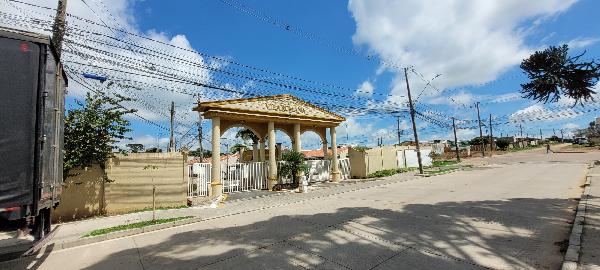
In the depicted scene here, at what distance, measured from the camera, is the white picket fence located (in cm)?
1653

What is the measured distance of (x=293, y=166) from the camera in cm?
1955

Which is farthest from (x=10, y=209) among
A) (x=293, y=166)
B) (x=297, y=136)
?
(x=297, y=136)

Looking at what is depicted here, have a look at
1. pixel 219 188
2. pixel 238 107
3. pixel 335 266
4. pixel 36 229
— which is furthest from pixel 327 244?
pixel 238 107

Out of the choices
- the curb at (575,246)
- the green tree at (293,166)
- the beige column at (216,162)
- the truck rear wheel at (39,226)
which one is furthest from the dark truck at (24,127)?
the green tree at (293,166)

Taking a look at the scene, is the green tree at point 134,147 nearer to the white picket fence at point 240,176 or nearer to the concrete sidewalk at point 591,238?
the white picket fence at point 240,176

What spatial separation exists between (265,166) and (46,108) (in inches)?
591

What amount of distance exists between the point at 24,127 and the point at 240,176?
14.2 metres

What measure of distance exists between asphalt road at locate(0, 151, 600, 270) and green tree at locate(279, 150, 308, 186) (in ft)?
27.1

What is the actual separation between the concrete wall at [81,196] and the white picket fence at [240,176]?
3.50 meters

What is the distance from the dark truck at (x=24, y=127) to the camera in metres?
4.64

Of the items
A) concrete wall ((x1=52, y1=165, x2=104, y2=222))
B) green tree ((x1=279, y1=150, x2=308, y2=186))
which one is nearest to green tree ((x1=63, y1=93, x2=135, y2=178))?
concrete wall ((x1=52, y1=165, x2=104, y2=222))

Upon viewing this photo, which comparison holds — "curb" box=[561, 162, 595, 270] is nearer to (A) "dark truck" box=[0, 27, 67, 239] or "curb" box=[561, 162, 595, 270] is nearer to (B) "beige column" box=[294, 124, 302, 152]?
(A) "dark truck" box=[0, 27, 67, 239]

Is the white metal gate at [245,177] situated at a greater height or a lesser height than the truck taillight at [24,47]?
lesser

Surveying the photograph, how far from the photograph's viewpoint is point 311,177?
904 inches
